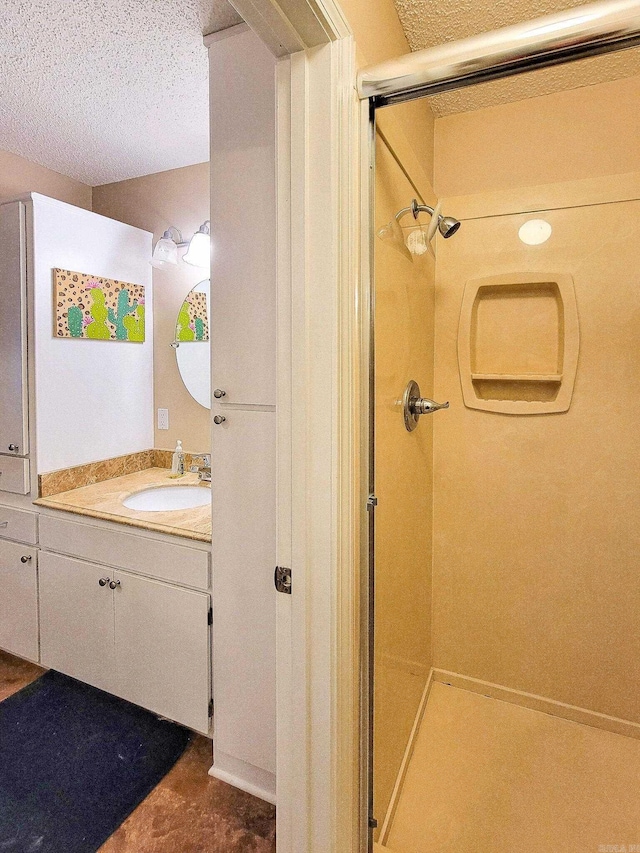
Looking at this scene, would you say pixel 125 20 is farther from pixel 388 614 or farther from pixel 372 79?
pixel 388 614

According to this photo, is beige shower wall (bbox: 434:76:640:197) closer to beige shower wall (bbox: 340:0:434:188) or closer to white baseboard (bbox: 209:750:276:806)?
beige shower wall (bbox: 340:0:434:188)

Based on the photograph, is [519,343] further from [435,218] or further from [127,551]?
[127,551]

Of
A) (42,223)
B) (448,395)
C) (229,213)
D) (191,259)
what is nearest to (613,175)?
(448,395)

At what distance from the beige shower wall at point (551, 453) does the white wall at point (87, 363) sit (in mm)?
1440

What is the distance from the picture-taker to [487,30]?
1.52m

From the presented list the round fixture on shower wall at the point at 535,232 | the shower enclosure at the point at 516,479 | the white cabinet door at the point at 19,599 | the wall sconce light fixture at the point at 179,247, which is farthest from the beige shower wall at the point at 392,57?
the white cabinet door at the point at 19,599

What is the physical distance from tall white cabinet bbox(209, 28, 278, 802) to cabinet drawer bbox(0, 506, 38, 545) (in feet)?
3.18

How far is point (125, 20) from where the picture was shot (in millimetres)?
1429

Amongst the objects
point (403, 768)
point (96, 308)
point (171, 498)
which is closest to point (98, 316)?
point (96, 308)

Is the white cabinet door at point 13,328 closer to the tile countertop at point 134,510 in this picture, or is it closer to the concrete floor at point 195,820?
the tile countertop at point 134,510

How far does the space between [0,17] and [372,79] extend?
125 centimetres

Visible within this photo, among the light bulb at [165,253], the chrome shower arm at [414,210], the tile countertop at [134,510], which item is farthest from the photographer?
the light bulb at [165,253]

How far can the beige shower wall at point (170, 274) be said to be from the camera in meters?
2.29

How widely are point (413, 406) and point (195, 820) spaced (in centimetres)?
142
